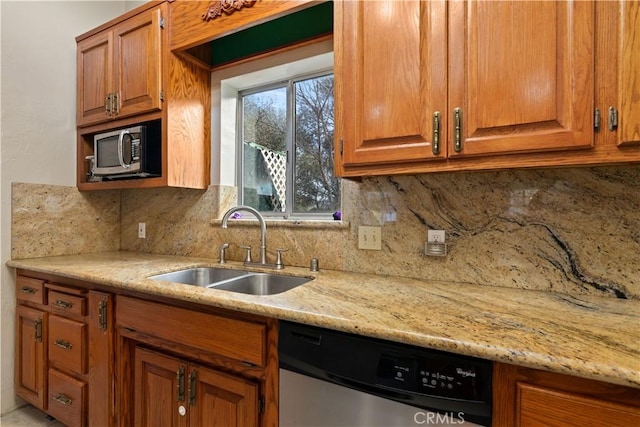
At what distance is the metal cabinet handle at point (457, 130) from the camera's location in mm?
1086

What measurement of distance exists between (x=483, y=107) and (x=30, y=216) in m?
2.58

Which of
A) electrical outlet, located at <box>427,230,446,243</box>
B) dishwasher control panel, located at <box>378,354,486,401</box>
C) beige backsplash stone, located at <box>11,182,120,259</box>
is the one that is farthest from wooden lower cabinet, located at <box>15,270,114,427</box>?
electrical outlet, located at <box>427,230,446,243</box>

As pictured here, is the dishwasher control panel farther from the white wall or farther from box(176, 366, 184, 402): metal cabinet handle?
the white wall

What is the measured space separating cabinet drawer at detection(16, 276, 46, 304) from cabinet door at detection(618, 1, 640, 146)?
8.57ft

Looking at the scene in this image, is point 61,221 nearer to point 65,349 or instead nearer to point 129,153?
point 129,153

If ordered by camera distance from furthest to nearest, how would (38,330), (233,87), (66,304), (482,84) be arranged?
1. (233,87)
2. (38,330)
3. (66,304)
4. (482,84)

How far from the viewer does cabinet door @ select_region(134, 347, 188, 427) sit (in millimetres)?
1288

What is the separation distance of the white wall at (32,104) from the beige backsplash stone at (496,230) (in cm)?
17

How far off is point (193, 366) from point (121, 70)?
1.76 m

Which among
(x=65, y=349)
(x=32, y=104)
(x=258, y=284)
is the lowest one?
(x=65, y=349)

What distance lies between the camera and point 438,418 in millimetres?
815

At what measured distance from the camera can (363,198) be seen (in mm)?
1595

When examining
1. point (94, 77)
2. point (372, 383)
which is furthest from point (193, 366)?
point (94, 77)

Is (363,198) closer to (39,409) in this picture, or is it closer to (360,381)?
(360,381)
